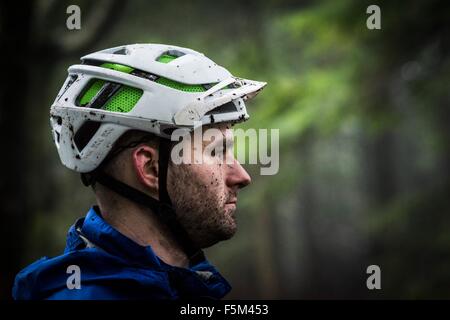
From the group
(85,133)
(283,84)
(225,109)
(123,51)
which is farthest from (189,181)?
(283,84)

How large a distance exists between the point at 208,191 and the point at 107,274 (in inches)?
28.6

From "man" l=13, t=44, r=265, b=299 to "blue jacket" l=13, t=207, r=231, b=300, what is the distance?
0.01 metres

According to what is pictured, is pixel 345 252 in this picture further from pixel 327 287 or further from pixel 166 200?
pixel 166 200

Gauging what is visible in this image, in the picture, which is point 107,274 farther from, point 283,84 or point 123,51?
point 283,84

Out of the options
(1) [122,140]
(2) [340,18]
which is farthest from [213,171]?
(2) [340,18]

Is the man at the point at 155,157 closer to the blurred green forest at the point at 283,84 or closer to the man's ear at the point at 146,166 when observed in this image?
the man's ear at the point at 146,166

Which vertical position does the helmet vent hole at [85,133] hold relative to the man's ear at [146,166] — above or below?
above

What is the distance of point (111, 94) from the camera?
3.14 meters

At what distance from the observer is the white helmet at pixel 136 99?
3.08 metres

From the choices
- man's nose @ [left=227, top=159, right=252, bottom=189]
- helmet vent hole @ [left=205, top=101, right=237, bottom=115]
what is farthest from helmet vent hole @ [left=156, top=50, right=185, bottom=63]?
man's nose @ [left=227, top=159, right=252, bottom=189]

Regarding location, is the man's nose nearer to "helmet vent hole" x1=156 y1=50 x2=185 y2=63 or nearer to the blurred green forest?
"helmet vent hole" x1=156 y1=50 x2=185 y2=63

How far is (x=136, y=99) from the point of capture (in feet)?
10.3

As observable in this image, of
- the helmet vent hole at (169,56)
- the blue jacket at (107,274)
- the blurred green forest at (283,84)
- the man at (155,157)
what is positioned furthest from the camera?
the blurred green forest at (283,84)

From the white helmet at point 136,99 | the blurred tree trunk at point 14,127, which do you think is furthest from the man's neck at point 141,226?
the blurred tree trunk at point 14,127
